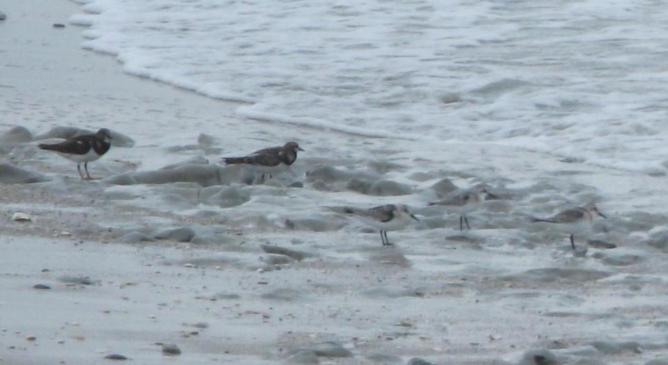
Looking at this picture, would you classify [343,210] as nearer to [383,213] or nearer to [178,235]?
[383,213]

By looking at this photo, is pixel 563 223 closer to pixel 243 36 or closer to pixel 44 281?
pixel 44 281

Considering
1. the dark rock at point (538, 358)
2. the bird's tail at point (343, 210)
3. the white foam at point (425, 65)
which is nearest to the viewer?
the dark rock at point (538, 358)

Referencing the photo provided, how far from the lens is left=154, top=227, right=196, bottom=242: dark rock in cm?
549

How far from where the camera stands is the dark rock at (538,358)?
4.08 meters

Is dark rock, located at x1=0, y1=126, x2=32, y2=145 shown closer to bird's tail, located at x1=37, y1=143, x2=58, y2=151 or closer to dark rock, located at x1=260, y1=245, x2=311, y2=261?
bird's tail, located at x1=37, y1=143, x2=58, y2=151

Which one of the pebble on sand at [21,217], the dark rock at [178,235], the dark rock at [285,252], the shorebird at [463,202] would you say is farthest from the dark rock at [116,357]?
the shorebird at [463,202]

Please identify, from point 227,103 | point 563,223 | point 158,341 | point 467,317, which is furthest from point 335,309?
point 227,103

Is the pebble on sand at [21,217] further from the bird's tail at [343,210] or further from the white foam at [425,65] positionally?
the white foam at [425,65]

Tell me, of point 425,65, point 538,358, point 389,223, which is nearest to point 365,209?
point 389,223

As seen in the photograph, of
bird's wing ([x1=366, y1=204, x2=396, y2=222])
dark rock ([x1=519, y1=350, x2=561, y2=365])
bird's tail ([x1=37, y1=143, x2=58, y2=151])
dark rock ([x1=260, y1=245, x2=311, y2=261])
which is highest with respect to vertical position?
dark rock ([x1=519, y1=350, x2=561, y2=365])

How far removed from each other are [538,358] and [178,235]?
189 cm

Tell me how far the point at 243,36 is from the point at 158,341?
7488 mm

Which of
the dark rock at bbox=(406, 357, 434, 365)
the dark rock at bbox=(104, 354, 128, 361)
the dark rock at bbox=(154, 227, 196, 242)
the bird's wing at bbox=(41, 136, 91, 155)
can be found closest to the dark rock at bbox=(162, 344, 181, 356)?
the dark rock at bbox=(104, 354, 128, 361)

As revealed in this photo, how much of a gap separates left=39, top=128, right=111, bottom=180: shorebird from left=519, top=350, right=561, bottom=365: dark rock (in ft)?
9.99
